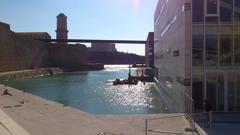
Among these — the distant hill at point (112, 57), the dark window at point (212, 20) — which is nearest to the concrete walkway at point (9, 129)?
the dark window at point (212, 20)

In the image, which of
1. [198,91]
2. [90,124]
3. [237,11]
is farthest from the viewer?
[198,91]

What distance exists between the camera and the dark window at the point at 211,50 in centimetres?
2020

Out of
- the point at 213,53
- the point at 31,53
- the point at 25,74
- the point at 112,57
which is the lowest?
the point at 25,74

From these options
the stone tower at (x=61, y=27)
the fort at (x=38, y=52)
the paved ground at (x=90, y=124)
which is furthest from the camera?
the stone tower at (x=61, y=27)

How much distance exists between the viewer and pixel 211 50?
2027 cm

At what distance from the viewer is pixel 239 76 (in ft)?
65.9

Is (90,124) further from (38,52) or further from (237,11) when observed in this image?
(38,52)

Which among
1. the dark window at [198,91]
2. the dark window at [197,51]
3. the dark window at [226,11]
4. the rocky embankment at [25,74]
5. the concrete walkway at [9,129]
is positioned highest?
the dark window at [226,11]

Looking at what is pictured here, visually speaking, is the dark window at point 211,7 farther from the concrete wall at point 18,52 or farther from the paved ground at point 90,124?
the concrete wall at point 18,52

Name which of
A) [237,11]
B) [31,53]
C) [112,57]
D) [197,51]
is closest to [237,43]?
[237,11]

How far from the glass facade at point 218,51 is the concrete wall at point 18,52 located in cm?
6330

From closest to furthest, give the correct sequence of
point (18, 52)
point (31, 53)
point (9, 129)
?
1. point (9, 129)
2. point (18, 52)
3. point (31, 53)

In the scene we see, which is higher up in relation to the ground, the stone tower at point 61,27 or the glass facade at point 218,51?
the stone tower at point 61,27

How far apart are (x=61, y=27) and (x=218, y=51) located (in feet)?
449
